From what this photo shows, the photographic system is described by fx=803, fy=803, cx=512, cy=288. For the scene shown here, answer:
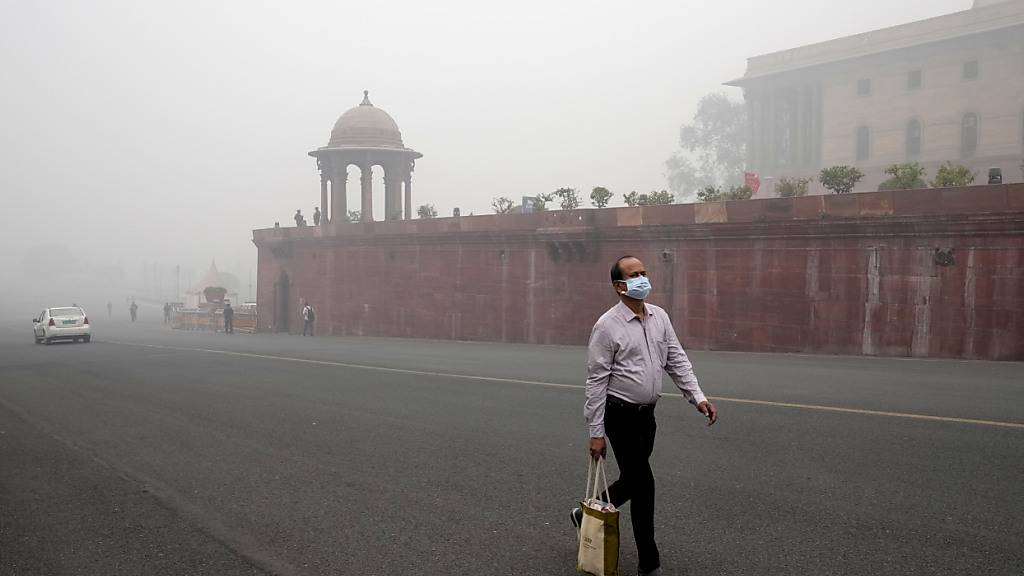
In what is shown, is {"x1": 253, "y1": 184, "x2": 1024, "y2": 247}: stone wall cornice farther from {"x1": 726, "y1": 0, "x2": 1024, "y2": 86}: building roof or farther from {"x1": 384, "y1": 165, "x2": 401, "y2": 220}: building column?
{"x1": 726, "y1": 0, "x2": 1024, "y2": 86}: building roof

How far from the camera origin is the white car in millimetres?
27891

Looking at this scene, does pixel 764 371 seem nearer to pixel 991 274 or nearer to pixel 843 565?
pixel 991 274

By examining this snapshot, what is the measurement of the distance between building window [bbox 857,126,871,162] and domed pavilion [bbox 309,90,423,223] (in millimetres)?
30607

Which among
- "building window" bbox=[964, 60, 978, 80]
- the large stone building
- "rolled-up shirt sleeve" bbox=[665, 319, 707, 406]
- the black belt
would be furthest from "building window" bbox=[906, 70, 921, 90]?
the black belt

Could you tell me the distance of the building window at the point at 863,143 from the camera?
54094 mm

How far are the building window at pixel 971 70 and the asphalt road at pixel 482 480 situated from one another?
44.3 meters

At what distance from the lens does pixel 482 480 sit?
639 cm

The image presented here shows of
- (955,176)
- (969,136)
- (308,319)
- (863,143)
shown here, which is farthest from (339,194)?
(969,136)

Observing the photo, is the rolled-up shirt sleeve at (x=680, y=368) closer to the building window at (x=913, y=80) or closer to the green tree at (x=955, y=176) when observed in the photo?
the green tree at (x=955, y=176)

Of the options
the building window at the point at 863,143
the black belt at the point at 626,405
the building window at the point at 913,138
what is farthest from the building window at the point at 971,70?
the black belt at the point at 626,405

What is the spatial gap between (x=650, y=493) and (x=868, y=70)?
57.4 metres

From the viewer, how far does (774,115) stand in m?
62.5

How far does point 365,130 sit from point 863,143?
111 ft

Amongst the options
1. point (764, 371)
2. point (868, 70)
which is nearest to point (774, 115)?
point (868, 70)
